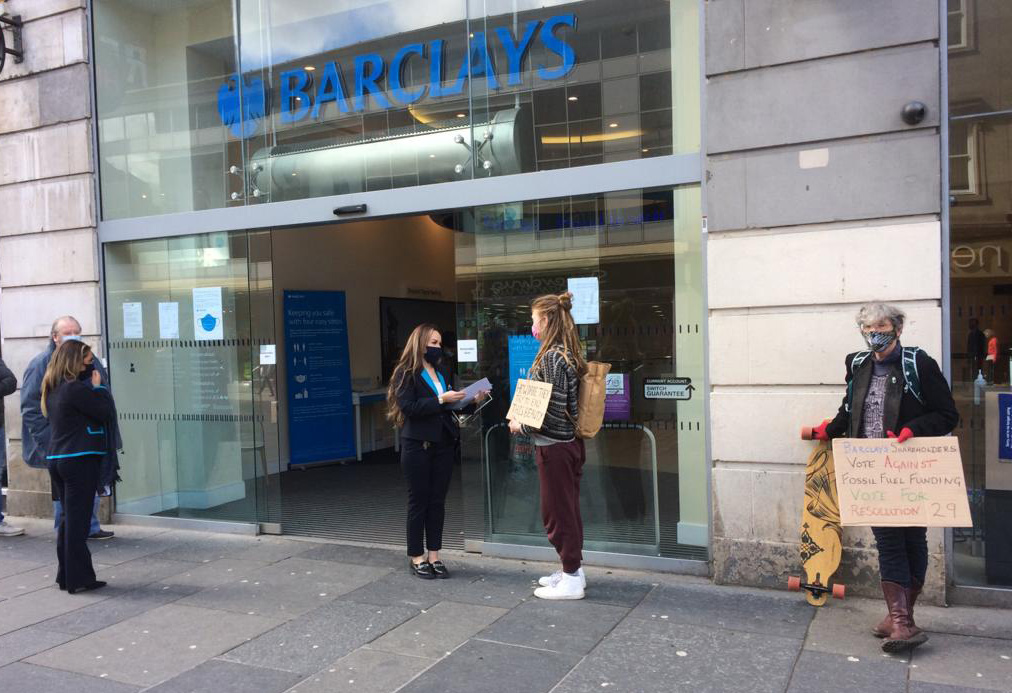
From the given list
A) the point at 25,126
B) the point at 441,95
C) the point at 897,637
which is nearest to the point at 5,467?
the point at 25,126

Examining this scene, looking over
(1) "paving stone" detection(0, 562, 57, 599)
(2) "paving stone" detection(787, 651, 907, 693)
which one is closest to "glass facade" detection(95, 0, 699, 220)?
(2) "paving stone" detection(787, 651, 907, 693)

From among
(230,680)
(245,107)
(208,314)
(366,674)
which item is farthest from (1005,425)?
(245,107)

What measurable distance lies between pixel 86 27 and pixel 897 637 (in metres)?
8.59

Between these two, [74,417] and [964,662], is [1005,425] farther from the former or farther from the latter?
[74,417]

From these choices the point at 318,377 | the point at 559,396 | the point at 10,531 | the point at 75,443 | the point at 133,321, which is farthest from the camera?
the point at 318,377

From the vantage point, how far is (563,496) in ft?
17.0

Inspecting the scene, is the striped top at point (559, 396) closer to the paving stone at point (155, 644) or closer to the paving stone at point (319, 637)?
the paving stone at point (319, 637)

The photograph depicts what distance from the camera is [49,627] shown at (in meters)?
5.07

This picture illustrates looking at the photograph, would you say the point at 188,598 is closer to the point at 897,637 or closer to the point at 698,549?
the point at 698,549

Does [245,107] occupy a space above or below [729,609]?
above

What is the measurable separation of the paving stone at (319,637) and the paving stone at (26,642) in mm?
1185

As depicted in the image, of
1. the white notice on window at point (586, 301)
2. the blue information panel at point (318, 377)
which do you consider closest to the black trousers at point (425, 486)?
the white notice on window at point (586, 301)

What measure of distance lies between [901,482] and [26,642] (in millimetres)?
5093

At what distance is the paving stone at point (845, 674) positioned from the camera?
3836 millimetres
